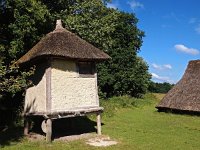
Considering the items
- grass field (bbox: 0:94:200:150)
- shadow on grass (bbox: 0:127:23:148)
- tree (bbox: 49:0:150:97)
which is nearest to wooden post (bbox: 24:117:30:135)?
shadow on grass (bbox: 0:127:23:148)

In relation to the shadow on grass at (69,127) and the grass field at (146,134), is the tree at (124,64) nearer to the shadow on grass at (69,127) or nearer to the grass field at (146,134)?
the grass field at (146,134)

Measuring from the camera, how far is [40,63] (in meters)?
17.1

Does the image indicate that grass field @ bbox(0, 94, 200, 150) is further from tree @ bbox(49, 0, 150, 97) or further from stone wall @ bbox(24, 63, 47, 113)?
tree @ bbox(49, 0, 150, 97)

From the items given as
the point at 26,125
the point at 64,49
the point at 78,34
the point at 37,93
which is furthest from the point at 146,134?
the point at 78,34

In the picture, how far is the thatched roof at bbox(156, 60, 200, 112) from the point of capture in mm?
25991

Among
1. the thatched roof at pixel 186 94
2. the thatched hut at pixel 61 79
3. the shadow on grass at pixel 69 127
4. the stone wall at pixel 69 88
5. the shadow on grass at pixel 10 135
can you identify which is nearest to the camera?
the thatched hut at pixel 61 79

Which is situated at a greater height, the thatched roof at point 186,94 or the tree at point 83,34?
the tree at point 83,34

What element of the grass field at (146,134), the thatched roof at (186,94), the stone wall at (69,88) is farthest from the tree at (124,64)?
the stone wall at (69,88)

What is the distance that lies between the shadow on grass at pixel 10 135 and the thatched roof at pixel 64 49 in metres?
4.13

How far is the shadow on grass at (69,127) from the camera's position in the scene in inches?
754

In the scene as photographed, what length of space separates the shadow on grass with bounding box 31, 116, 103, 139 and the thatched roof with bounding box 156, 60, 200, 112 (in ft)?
25.9

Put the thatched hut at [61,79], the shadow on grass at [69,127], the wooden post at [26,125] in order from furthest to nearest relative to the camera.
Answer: the shadow on grass at [69,127], the wooden post at [26,125], the thatched hut at [61,79]

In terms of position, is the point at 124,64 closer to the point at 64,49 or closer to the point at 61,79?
the point at 64,49

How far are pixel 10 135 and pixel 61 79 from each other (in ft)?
15.8
